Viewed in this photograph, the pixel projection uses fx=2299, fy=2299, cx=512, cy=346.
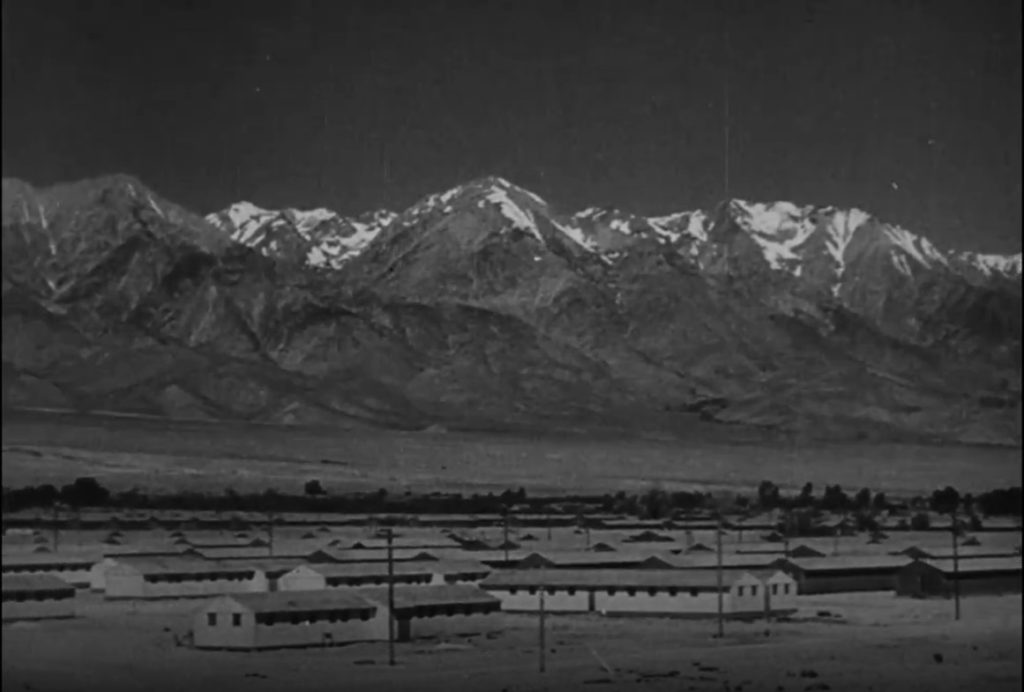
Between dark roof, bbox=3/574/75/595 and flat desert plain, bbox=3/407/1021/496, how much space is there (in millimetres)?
620

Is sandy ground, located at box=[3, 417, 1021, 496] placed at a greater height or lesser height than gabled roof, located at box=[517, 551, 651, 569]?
greater

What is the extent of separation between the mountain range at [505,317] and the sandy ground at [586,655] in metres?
1.39

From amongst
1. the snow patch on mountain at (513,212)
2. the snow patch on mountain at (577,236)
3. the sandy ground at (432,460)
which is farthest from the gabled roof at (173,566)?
the snow patch on mountain at (577,236)

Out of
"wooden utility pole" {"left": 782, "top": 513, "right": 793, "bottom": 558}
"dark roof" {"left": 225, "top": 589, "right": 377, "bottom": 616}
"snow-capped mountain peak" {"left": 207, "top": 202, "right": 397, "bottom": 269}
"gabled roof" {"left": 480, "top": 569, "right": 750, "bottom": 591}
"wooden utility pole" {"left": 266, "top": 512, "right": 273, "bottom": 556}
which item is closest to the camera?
"dark roof" {"left": 225, "top": 589, "right": 377, "bottom": 616}

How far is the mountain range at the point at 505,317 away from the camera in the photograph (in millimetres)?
15352

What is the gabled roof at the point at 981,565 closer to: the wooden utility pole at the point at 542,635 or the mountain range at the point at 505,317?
the mountain range at the point at 505,317

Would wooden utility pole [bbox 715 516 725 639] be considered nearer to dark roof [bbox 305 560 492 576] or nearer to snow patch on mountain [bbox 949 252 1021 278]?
dark roof [bbox 305 560 492 576]

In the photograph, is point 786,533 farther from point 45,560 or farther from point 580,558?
point 45,560

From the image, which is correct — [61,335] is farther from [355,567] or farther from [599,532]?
[599,532]

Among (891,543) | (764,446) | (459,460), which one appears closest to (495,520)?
(459,460)

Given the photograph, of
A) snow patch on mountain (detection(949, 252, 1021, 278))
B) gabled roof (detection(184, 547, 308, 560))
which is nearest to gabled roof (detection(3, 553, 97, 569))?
gabled roof (detection(184, 547, 308, 560))

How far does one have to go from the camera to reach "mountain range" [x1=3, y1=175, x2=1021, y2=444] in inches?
604

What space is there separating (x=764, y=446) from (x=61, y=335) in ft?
17.5

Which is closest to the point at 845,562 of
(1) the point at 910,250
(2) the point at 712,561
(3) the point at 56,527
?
(2) the point at 712,561
